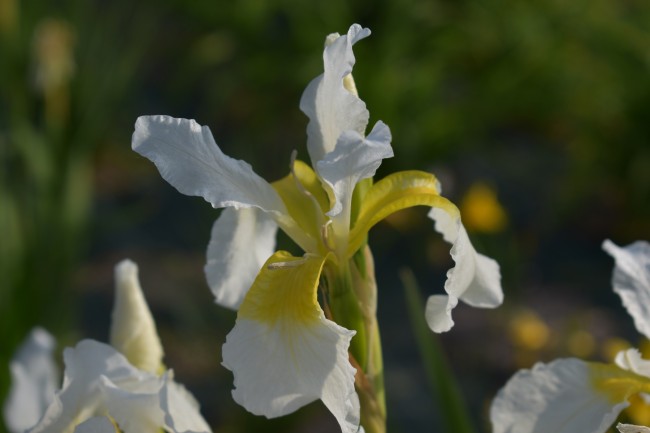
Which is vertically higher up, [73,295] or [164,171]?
[164,171]

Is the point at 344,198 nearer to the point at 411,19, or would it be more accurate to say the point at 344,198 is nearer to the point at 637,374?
the point at 637,374

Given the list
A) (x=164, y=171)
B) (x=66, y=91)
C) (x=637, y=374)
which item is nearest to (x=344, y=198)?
(x=164, y=171)

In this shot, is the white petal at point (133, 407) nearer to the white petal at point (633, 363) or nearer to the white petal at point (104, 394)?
the white petal at point (104, 394)

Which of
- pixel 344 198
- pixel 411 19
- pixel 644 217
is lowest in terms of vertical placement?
pixel 644 217

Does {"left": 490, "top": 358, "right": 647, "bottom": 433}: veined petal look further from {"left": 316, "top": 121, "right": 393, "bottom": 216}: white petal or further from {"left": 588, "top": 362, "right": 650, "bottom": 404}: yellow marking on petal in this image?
{"left": 316, "top": 121, "right": 393, "bottom": 216}: white petal

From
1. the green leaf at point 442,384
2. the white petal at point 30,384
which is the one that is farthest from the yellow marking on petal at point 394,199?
the white petal at point 30,384

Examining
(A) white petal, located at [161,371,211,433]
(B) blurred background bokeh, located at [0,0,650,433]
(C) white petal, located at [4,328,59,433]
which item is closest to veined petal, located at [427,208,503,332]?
(A) white petal, located at [161,371,211,433]

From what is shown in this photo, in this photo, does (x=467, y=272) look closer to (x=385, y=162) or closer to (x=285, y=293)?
(x=285, y=293)
